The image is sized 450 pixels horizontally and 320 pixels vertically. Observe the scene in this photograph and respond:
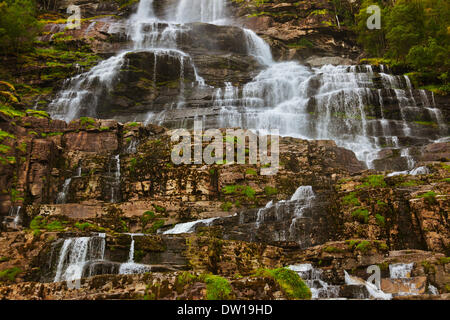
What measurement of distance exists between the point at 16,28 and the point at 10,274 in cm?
2887

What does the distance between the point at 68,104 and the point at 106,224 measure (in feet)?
55.0

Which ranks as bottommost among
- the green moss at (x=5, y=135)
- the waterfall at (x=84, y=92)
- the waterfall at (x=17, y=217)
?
the waterfall at (x=17, y=217)

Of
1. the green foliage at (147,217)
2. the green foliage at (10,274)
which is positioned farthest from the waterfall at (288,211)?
the green foliage at (10,274)

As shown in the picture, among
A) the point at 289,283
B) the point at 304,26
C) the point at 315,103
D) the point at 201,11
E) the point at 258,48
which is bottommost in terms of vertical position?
the point at 289,283

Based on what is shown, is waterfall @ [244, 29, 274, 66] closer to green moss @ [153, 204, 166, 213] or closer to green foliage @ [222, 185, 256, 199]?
green foliage @ [222, 185, 256, 199]

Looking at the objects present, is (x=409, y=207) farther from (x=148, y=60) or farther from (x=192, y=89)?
(x=148, y=60)

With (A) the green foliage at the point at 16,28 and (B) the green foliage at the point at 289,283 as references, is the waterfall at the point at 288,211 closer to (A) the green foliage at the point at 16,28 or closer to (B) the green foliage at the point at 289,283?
(B) the green foliage at the point at 289,283

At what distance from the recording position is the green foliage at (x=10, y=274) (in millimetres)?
10312

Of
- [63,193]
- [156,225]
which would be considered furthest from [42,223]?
[156,225]

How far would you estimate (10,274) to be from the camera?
10430 mm

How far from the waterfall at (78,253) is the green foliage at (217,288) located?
585cm

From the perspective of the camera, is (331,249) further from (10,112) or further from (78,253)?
(10,112)

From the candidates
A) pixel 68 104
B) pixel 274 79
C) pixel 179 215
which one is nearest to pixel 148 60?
pixel 68 104

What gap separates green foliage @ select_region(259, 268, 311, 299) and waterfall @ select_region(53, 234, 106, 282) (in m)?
6.07
